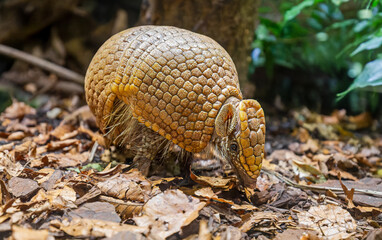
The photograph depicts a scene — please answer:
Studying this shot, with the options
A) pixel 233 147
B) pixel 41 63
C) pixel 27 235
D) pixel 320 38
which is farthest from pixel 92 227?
pixel 320 38

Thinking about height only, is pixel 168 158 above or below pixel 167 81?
below

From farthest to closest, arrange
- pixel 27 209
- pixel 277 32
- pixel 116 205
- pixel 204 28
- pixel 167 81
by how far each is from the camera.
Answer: pixel 277 32 < pixel 204 28 < pixel 167 81 < pixel 116 205 < pixel 27 209

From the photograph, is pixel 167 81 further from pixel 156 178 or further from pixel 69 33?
pixel 69 33

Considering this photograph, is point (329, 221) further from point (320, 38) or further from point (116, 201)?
point (320, 38)

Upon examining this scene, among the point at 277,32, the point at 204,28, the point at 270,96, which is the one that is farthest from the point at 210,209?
the point at 270,96

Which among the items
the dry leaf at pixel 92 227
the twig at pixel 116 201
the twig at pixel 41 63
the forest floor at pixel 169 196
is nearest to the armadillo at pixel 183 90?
the forest floor at pixel 169 196

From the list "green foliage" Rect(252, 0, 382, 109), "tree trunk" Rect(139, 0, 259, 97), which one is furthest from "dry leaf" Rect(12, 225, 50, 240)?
"green foliage" Rect(252, 0, 382, 109)

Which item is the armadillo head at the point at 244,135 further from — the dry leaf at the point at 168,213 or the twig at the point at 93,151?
the twig at the point at 93,151
